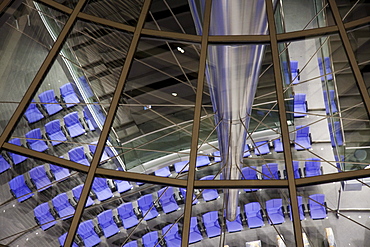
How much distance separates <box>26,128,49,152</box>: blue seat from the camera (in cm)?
1225

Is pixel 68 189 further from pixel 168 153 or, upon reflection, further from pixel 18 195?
pixel 168 153

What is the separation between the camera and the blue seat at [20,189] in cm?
1153

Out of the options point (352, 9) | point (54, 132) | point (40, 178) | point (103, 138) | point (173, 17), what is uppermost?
point (173, 17)

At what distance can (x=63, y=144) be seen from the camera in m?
15.0

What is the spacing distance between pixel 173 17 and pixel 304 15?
8361mm

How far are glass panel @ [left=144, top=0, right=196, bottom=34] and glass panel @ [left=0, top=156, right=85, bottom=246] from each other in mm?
6637

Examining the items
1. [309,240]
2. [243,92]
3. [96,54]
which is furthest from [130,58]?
[309,240]

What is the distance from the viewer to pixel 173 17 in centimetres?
1658

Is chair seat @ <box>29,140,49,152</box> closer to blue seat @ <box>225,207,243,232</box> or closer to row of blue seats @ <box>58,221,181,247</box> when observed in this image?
row of blue seats @ <box>58,221,181,247</box>

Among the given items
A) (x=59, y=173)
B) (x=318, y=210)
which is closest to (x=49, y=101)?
(x=59, y=173)

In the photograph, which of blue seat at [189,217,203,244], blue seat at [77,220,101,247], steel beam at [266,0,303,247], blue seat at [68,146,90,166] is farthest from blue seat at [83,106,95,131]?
steel beam at [266,0,303,247]

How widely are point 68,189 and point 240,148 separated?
224 inches

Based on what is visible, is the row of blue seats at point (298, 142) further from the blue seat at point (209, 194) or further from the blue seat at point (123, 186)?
the blue seat at point (123, 186)

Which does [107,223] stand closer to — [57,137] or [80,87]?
[57,137]
